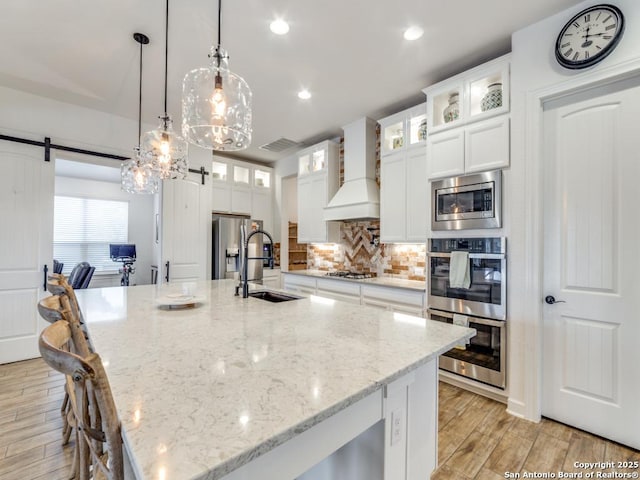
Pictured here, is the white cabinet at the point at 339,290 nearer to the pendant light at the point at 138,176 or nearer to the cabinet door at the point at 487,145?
the cabinet door at the point at 487,145

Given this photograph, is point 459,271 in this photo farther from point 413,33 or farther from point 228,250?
point 228,250

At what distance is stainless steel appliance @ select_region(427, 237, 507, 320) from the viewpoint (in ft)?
8.01

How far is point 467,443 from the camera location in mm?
1984

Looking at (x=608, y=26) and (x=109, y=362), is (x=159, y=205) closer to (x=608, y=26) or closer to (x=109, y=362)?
(x=109, y=362)

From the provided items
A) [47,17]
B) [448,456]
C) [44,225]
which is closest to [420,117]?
[448,456]

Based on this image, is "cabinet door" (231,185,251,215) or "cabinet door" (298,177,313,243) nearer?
"cabinet door" (298,177,313,243)

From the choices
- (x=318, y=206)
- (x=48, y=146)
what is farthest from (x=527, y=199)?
(x=48, y=146)

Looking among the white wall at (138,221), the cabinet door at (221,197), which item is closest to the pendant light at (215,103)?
the cabinet door at (221,197)

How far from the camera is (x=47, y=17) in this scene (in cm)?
222

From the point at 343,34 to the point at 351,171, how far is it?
1.87 meters

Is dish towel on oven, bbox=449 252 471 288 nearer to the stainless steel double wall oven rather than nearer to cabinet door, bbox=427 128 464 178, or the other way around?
the stainless steel double wall oven

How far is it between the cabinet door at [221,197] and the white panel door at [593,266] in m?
4.46

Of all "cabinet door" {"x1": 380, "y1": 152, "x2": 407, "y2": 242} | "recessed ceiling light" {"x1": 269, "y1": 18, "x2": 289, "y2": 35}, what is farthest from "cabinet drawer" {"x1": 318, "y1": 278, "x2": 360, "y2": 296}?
"recessed ceiling light" {"x1": 269, "y1": 18, "x2": 289, "y2": 35}

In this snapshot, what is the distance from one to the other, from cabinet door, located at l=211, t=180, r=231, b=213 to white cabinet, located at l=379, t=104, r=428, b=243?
112 inches
